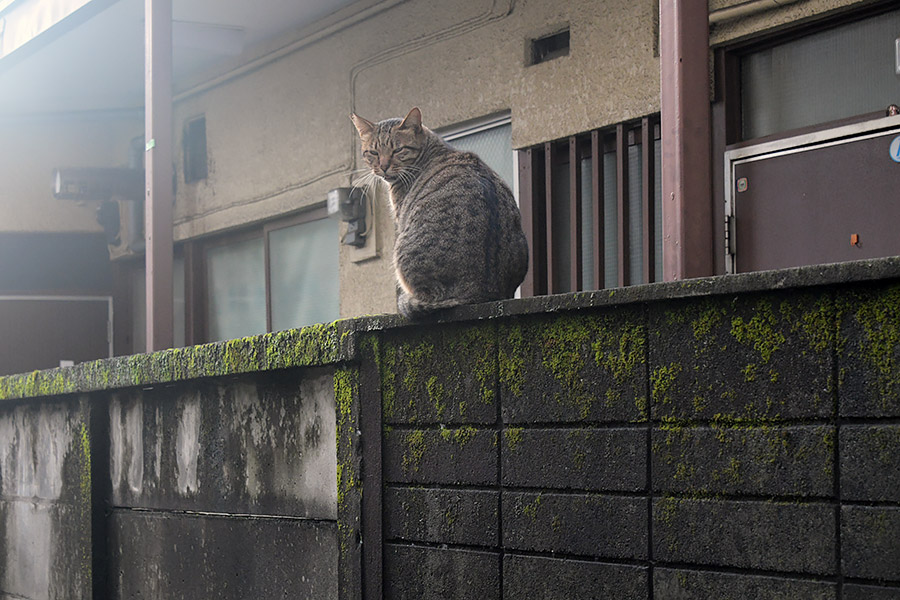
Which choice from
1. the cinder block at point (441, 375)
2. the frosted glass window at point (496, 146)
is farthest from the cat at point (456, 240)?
the frosted glass window at point (496, 146)

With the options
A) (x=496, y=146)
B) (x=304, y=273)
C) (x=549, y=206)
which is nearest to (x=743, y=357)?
(x=549, y=206)

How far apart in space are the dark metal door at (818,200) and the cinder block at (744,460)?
8.42 ft

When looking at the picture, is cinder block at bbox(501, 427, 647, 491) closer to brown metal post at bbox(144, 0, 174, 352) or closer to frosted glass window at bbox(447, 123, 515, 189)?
brown metal post at bbox(144, 0, 174, 352)

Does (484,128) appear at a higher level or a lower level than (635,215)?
higher

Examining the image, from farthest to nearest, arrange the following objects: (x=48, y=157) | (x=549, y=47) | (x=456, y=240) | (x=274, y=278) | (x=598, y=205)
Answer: (x=48, y=157), (x=274, y=278), (x=549, y=47), (x=598, y=205), (x=456, y=240)

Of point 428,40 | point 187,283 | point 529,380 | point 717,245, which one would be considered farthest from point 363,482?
point 187,283

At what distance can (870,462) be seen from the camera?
2176 millimetres

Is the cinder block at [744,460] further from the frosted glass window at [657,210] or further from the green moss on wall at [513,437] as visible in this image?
the frosted glass window at [657,210]

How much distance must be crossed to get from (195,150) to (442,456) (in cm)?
729

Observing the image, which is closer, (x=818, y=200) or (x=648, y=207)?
(x=818, y=200)

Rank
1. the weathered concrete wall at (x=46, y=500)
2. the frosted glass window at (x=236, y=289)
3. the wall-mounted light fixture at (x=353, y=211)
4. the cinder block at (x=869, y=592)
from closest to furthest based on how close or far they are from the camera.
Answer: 1. the cinder block at (x=869, y=592)
2. the weathered concrete wall at (x=46, y=500)
3. the wall-mounted light fixture at (x=353, y=211)
4. the frosted glass window at (x=236, y=289)

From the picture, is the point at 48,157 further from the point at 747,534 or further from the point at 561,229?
the point at 747,534

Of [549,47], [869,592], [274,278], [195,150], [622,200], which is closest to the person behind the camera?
A: [869,592]

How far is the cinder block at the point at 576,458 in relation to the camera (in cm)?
263
